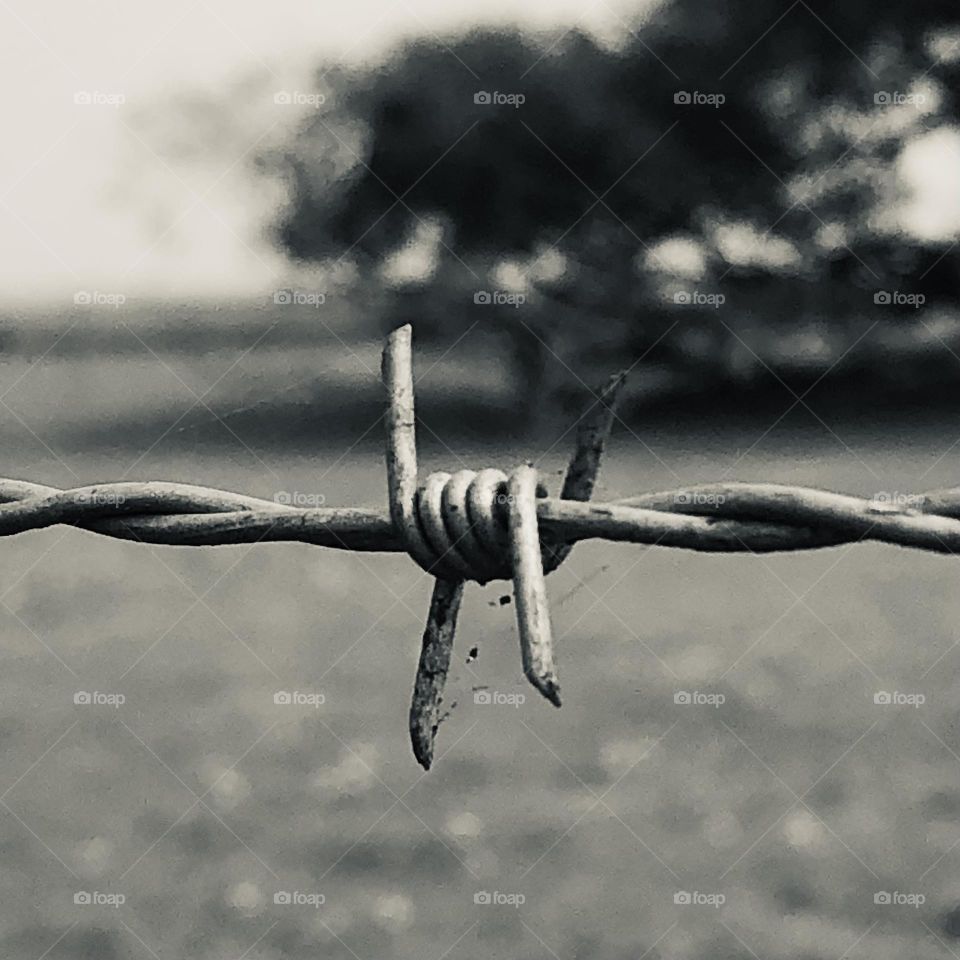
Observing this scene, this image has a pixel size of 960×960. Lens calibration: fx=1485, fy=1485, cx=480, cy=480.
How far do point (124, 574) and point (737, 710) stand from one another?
2584 millimetres

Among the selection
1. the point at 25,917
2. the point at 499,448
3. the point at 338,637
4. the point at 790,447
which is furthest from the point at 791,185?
the point at 25,917

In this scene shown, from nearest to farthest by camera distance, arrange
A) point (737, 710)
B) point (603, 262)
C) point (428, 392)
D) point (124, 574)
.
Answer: point (603, 262), point (428, 392), point (737, 710), point (124, 574)

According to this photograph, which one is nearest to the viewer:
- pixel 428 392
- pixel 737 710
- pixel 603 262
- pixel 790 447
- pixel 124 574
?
pixel 603 262

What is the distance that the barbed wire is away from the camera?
1.88 feet

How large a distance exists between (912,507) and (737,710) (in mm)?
4571

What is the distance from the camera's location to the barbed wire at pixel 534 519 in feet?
1.88

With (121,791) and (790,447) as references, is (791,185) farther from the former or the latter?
(121,791)

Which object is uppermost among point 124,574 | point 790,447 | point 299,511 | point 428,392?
point 299,511

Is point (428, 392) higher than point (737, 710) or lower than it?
higher

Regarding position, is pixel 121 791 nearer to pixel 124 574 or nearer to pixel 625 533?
pixel 124 574

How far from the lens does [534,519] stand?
57 cm

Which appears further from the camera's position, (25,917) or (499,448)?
(25,917)

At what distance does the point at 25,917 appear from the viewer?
4332mm

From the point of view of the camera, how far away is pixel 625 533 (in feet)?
1.89
